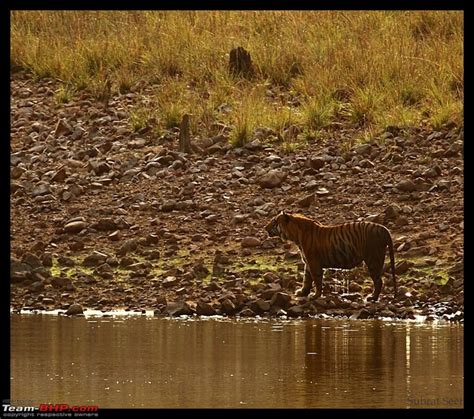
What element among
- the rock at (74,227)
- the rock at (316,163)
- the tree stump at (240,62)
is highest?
the tree stump at (240,62)

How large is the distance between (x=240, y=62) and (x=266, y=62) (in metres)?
0.31

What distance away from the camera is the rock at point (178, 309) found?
11.9 meters

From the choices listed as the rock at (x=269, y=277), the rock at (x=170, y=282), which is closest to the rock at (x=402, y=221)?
the rock at (x=269, y=277)

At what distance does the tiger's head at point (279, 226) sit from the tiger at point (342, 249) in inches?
7.9

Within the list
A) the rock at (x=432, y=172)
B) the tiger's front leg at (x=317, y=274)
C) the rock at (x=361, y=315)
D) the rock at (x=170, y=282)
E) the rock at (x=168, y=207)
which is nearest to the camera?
the rock at (x=361, y=315)

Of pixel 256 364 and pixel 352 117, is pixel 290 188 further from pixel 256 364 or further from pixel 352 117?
pixel 256 364

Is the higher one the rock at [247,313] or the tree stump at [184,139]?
the tree stump at [184,139]

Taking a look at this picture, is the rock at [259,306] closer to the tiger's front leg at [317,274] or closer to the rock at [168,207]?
the tiger's front leg at [317,274]

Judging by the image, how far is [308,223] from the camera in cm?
1313

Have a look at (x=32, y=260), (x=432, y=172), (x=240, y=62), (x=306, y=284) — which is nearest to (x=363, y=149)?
(x=432, y=172)

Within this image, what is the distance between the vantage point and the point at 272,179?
50.4ft
